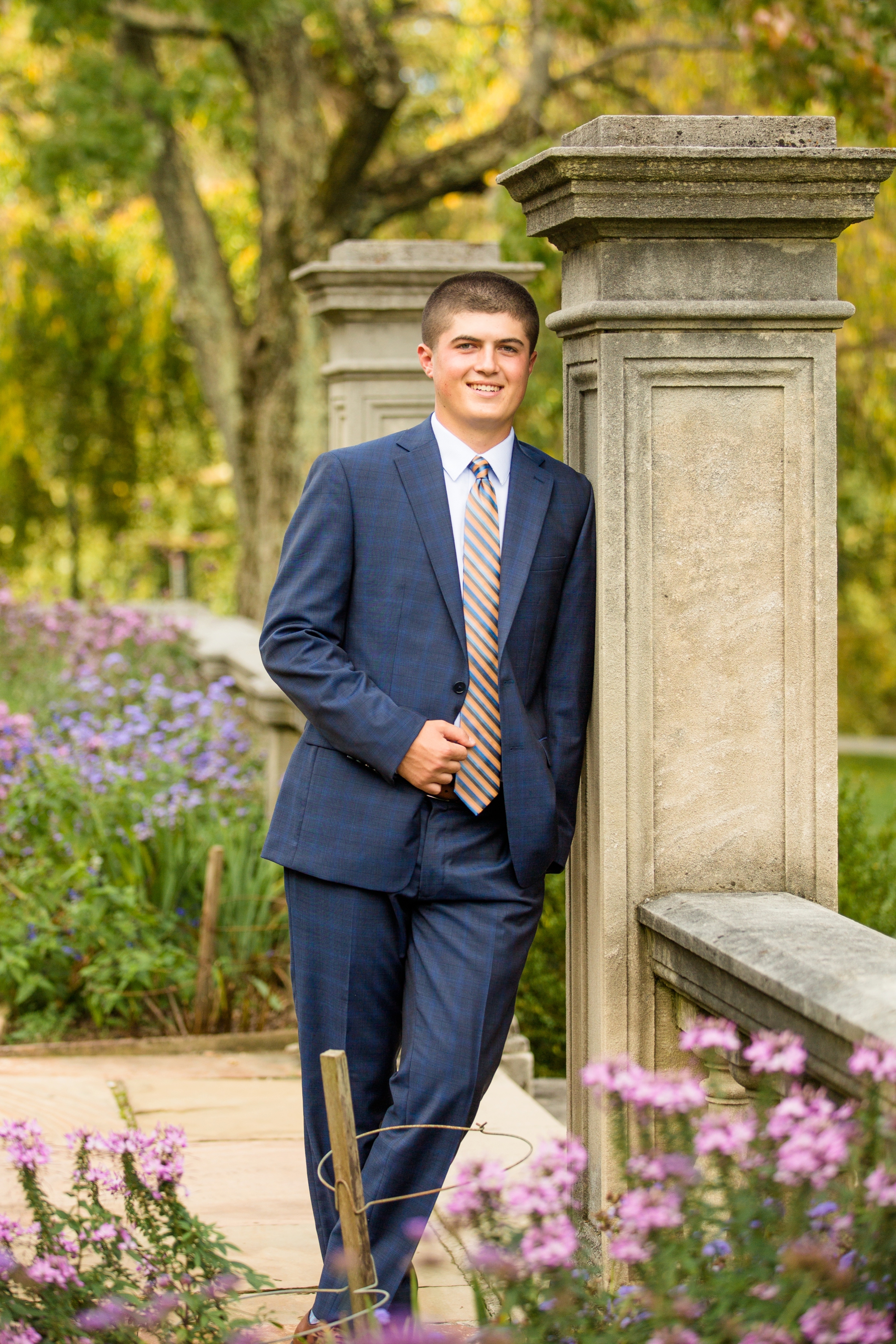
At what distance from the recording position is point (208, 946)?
483 cm

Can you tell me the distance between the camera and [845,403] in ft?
37.9

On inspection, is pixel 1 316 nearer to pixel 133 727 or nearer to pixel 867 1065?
pixel 133 727

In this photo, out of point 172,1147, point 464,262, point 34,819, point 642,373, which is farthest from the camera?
point 34,819

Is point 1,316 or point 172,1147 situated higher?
point 1,316

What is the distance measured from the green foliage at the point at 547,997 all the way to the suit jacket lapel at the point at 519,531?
2.38 m

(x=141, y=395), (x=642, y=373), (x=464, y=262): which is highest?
(x=141, y=395)

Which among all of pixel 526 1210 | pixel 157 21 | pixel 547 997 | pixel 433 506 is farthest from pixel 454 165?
pixel 526 1210

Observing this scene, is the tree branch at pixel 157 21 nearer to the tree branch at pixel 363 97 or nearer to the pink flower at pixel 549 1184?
the tree branch at pixel 363 97

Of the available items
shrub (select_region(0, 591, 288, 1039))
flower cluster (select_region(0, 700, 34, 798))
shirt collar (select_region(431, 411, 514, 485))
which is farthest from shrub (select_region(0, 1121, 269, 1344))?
flower cluster (select_region(0, 700, 34, 798))

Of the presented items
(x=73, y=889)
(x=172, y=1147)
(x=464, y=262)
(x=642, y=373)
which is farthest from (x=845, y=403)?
(x=172, y=1147)

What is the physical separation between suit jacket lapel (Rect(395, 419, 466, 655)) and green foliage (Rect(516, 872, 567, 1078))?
238 centimetres

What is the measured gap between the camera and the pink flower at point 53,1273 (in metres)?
2.15

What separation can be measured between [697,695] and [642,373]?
58cm

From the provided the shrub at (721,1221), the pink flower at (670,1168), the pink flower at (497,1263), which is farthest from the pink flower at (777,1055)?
the pink flower at (497,1263)
